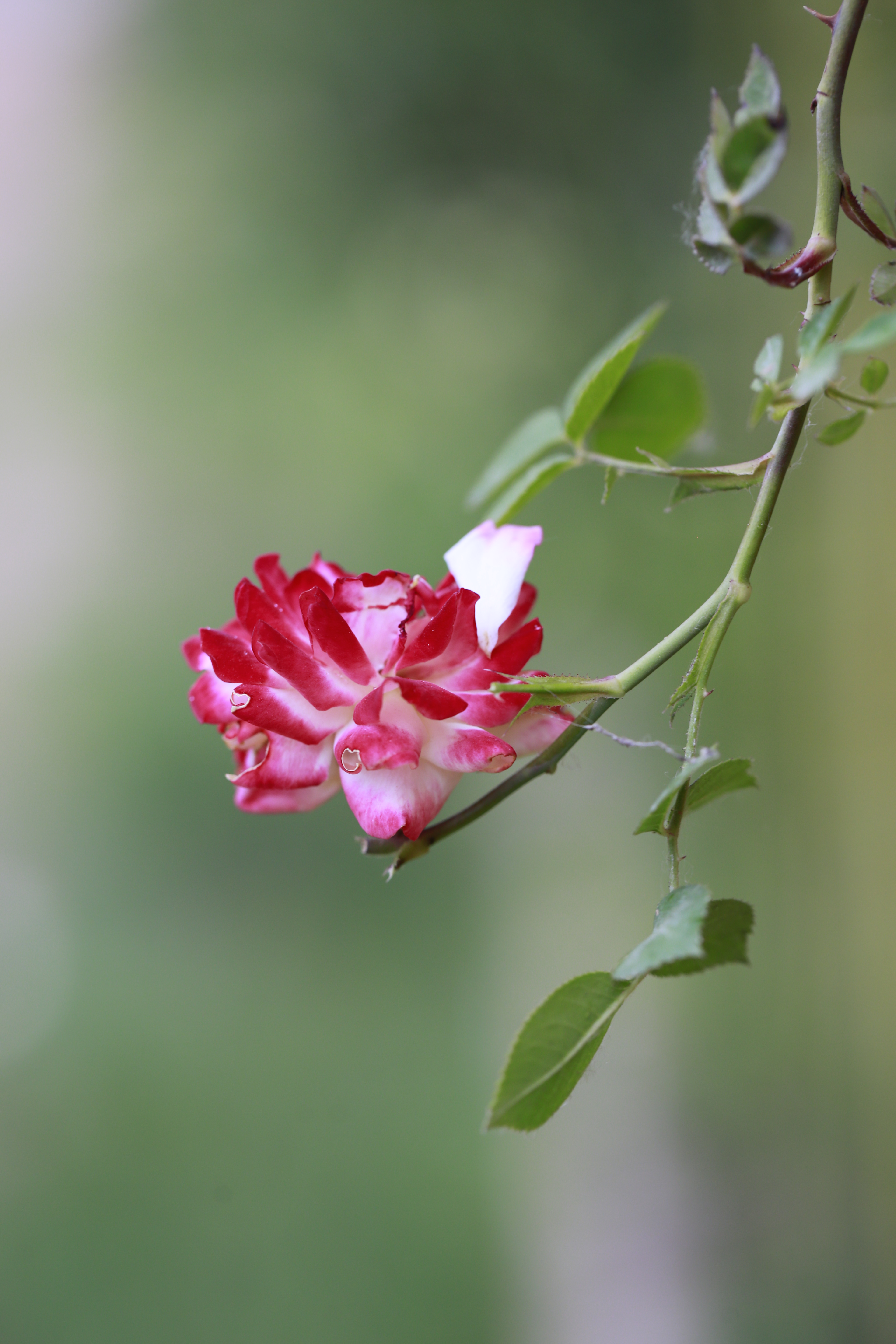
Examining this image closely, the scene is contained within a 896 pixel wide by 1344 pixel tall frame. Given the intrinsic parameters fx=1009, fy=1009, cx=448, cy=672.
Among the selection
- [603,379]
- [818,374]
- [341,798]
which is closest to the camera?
[818,374]

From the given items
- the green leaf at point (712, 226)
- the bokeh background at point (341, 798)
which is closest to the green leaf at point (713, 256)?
the green leaf at point (712, 226)

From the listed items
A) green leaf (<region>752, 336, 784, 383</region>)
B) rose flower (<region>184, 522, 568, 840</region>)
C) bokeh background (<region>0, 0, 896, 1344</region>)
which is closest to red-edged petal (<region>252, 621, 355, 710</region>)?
rose flower (<region>184, 522, 568, 840</region>)

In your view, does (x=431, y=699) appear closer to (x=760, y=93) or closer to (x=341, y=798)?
(x=760, y=93)

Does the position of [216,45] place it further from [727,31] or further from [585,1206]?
[585,1206]

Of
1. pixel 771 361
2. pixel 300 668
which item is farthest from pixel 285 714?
pixel 771 361

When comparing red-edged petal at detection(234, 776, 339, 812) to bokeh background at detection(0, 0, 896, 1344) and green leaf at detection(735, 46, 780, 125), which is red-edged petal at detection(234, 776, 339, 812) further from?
bokeh background at detection(0, 0, 896, 1344)

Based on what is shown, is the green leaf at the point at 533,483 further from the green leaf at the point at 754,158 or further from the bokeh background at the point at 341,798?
the bokeh background at the point at 341,798
